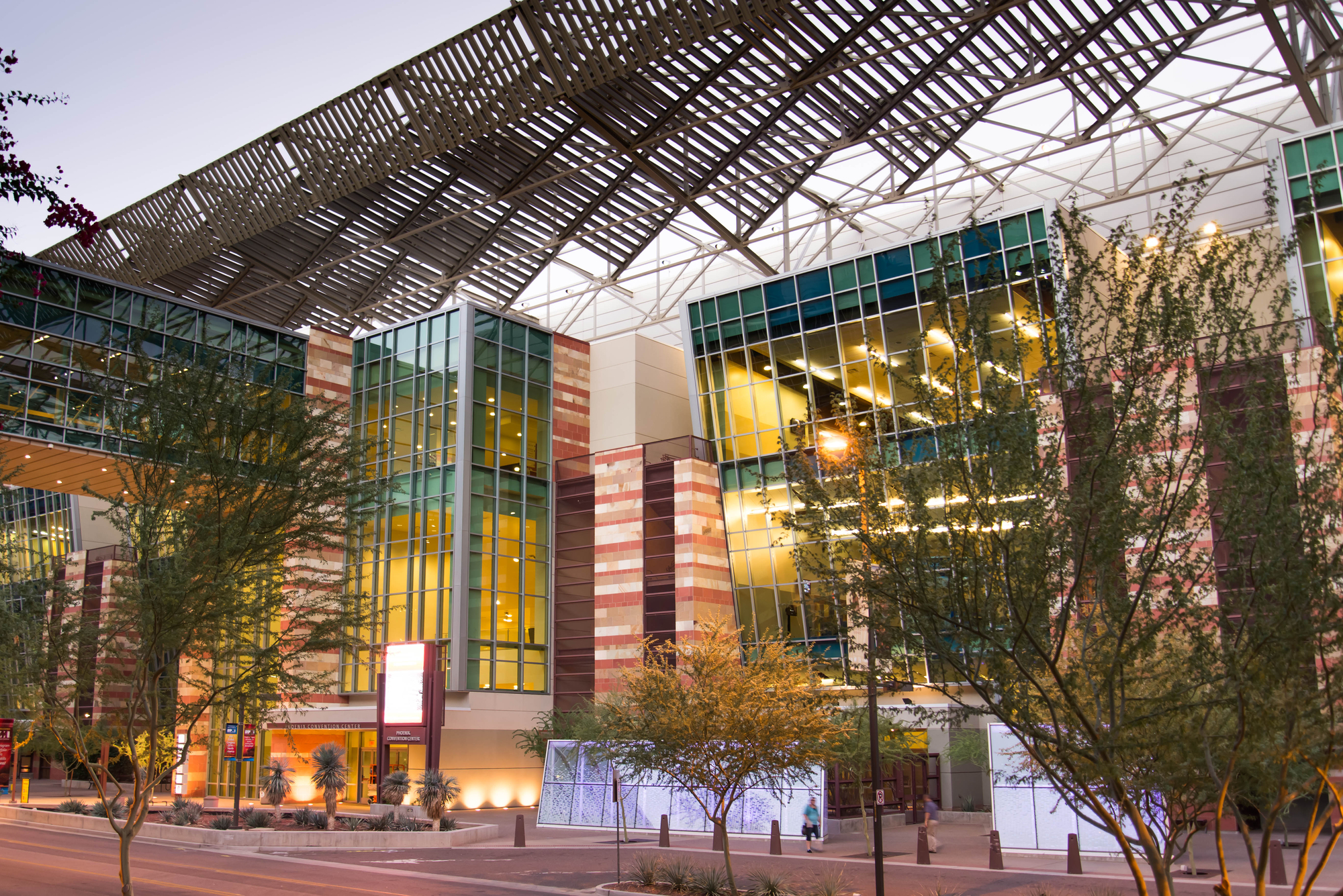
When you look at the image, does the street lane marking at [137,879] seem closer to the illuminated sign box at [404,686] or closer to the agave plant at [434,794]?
the agave plant at [434,794]

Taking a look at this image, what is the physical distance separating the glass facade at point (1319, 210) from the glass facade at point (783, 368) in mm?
9502

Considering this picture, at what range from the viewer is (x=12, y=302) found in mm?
40156

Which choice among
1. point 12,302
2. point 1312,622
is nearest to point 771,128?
point 12,302

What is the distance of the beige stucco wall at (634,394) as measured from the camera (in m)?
53.1

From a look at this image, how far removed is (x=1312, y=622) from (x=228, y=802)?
4908cm

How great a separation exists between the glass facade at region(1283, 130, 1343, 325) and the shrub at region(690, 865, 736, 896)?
2558 centimetres

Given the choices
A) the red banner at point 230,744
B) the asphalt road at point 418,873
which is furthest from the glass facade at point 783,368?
the red banner at point 230,744

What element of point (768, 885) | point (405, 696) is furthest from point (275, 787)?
point (768, 885)

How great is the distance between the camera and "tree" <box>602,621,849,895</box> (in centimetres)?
2139

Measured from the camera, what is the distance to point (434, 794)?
120ft

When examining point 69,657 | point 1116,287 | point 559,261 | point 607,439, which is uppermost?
point 559,261

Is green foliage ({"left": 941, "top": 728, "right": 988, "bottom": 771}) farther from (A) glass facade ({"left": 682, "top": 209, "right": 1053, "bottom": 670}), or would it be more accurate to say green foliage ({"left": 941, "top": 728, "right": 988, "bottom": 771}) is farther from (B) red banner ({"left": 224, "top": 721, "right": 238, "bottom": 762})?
(B) red banner ({"left": 224, "top": 721, "right": 238, "bottom": 762})

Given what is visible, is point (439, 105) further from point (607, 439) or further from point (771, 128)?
point (607, 439)

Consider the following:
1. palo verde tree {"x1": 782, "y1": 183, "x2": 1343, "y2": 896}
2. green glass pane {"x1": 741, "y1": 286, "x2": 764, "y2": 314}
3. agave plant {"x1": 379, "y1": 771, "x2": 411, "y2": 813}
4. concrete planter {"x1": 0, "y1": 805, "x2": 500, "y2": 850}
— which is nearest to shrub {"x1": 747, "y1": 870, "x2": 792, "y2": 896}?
palo verde tree {"x1": 782, "y1": 183, "x2": 1343, "y2": 896}
